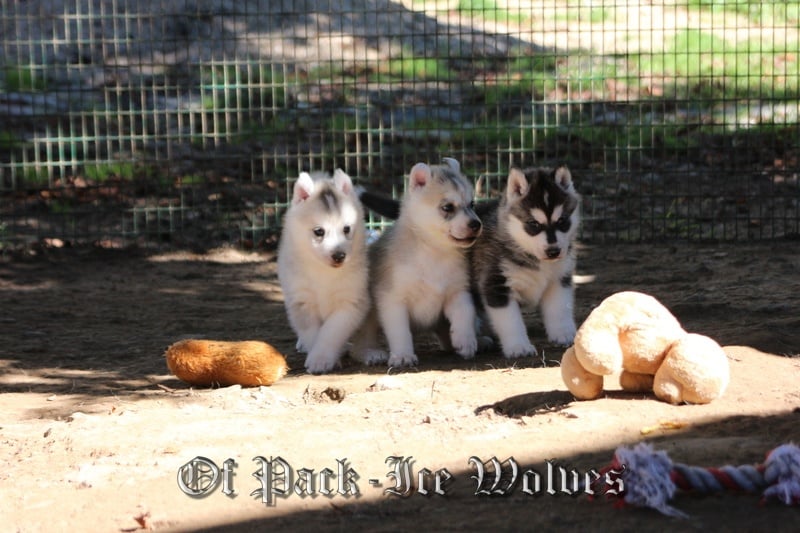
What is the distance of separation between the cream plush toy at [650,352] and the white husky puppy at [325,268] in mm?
1966

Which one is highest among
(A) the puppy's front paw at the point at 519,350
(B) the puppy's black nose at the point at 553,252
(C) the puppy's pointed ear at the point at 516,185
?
(C) the puppy's pointed ear at the point at 516,185

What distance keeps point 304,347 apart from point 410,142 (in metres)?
5.16

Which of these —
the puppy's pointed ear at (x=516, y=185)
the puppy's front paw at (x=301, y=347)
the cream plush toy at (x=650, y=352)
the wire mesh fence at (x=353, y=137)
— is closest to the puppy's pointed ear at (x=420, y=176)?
the puppy's pointed ear at (x=516, y=185)

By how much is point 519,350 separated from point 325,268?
3.91 feet

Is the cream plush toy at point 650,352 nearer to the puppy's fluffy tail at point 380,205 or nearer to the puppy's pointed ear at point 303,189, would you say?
the puppy's pointed ear at point 303,189

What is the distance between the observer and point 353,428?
16.0 ft

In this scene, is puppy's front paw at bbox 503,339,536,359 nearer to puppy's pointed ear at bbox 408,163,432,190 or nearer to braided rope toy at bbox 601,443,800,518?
puppy's pointed ear at bbox 408,163,432,190

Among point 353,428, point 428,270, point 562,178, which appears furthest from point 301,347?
point 353,428

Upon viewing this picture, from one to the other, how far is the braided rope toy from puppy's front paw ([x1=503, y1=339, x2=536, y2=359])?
8.96 feet

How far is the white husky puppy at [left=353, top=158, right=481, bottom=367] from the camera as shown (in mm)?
6492

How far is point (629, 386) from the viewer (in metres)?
5.02

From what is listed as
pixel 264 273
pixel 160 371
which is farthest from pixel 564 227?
pixel 264 273

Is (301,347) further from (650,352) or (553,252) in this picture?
(650,352)

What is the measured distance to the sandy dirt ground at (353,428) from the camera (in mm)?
3783
